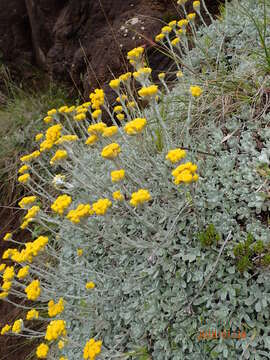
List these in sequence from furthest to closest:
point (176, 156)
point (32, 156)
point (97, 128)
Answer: point (32, 156)
point (97, 128)
point (176, 156)

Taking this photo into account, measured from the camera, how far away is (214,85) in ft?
6.57

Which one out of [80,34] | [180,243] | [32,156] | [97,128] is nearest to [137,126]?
[97,128]

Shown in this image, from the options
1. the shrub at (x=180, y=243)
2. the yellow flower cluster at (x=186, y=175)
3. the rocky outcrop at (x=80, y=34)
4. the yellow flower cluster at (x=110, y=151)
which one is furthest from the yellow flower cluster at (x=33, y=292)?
the rocky outcrop at (x=80, y=34)

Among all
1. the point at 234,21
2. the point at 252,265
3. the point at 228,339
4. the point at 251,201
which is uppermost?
the point at 234,21

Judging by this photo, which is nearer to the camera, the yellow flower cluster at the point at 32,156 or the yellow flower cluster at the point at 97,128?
the yellow flower cluster at the point at 97,128

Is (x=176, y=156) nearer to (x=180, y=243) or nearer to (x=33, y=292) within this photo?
(x=180, y=243)

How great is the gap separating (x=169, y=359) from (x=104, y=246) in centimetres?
66

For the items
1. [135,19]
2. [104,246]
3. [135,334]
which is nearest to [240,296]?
[135,334]

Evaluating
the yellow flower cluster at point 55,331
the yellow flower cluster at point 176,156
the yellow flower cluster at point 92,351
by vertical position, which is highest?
the yellow flower cluster at point 176,156

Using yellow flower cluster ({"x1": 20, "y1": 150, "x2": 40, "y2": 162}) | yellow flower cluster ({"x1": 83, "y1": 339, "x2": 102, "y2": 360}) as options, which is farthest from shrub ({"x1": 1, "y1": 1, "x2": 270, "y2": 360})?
yellow flower cluster ({"x1": 20, "y1": 150, "x2": 40, "y2": 162})

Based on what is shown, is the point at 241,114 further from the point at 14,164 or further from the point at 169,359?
the point at 14,164

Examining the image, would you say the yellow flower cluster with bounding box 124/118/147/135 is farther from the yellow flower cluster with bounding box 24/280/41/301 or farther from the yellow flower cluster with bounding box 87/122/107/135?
the yellow flower cluster with bounding box 24/280/41/301

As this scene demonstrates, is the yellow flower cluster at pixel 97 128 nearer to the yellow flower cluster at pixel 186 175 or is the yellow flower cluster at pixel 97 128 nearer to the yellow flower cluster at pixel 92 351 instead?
the yellow flower cluster at pixel 186 175

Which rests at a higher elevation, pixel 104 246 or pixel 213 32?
pixel 213 32
